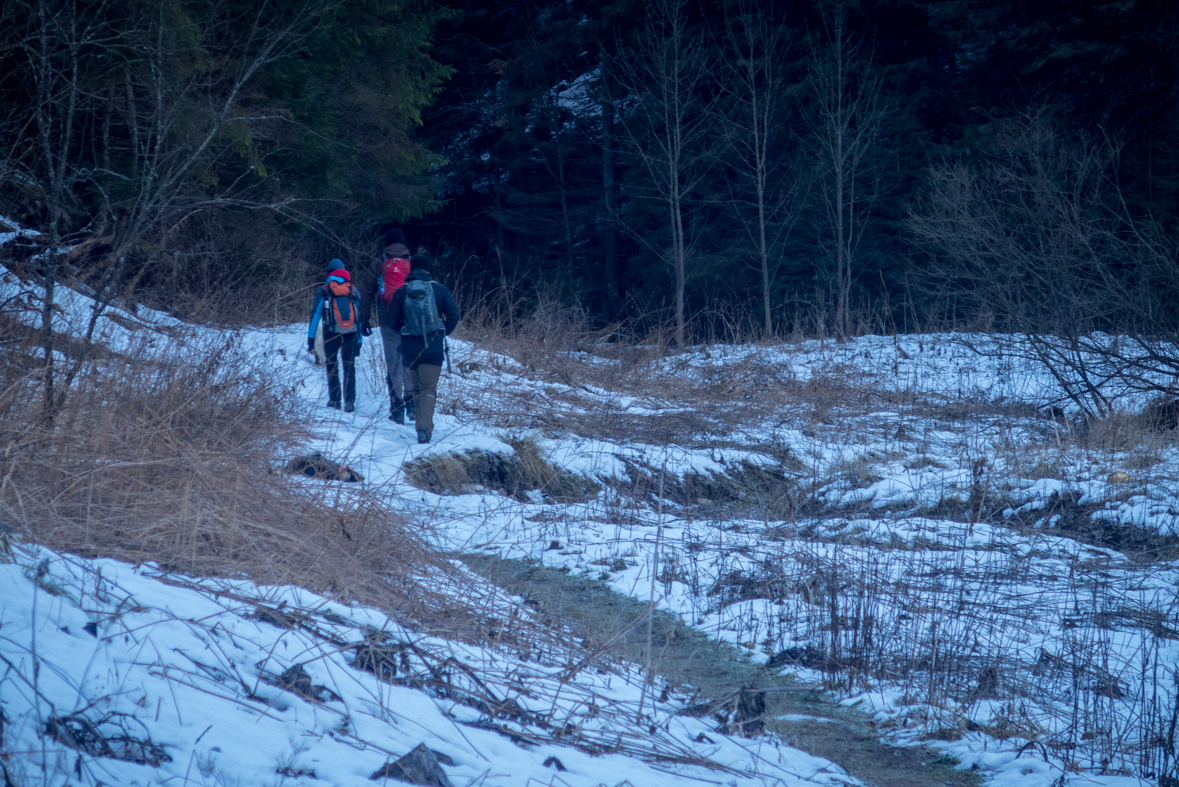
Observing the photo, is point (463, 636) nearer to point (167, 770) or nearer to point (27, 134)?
point (167, 770)

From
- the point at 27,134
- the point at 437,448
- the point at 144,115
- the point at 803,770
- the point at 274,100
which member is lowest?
the point at 803,770

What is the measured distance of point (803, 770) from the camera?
112 inches

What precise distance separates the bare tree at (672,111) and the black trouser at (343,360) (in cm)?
833

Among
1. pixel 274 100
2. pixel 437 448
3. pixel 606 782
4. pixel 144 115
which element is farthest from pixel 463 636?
pixel 274 100

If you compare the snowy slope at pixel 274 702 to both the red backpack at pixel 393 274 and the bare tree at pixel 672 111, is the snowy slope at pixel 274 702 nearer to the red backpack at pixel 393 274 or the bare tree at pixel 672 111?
the red backpack at pixel 393 274

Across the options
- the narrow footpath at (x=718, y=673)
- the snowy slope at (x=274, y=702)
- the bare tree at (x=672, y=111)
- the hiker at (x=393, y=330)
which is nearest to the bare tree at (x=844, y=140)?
the bare tree at (x=672, y=111)

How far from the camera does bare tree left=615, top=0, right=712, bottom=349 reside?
1906 cm

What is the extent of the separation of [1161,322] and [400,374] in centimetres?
791

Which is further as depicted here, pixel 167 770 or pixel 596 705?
pixel 596 705

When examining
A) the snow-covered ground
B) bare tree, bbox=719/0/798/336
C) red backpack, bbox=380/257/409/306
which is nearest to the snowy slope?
the snow-covered ground

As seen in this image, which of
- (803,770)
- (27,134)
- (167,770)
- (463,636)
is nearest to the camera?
(167,770)

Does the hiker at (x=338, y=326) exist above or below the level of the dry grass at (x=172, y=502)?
above

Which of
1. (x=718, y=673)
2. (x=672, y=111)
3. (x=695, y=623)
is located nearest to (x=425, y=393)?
(x=695, y=623)

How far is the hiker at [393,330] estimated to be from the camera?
816cm
